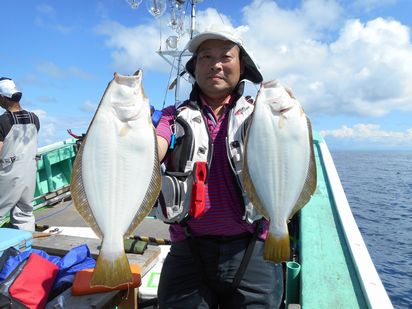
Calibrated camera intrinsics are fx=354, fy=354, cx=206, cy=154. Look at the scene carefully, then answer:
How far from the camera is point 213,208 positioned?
2.28m

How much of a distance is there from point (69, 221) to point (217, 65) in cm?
566

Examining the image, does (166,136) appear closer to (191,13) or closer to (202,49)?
(202,49)

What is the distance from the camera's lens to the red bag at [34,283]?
2.52 m

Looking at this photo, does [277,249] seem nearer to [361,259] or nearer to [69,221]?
[361,259]

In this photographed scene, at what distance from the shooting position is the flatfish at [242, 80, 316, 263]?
2.01m

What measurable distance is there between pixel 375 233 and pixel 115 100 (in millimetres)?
13380

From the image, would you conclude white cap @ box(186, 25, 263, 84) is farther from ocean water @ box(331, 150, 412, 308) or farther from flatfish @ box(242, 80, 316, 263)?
ocean water @ box(331, 150, 412, 308)

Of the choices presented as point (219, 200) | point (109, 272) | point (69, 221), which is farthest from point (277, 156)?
point (69, 221)

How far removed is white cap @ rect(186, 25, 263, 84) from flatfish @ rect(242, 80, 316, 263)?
48 centimetres

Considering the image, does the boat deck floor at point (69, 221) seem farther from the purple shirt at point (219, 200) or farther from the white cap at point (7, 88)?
the purple shirt at point (219, 200)

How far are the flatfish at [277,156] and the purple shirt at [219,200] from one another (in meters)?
0.26

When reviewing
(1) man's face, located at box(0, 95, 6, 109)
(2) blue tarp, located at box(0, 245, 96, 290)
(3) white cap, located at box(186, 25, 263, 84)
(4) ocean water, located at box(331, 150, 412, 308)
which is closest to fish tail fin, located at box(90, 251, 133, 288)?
(2) blue tarp, located at box(0, 245, 96, 290)

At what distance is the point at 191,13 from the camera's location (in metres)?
9.25

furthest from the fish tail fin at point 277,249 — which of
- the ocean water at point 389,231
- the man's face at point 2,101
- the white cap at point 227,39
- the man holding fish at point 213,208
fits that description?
the ocean water at point 389,231
